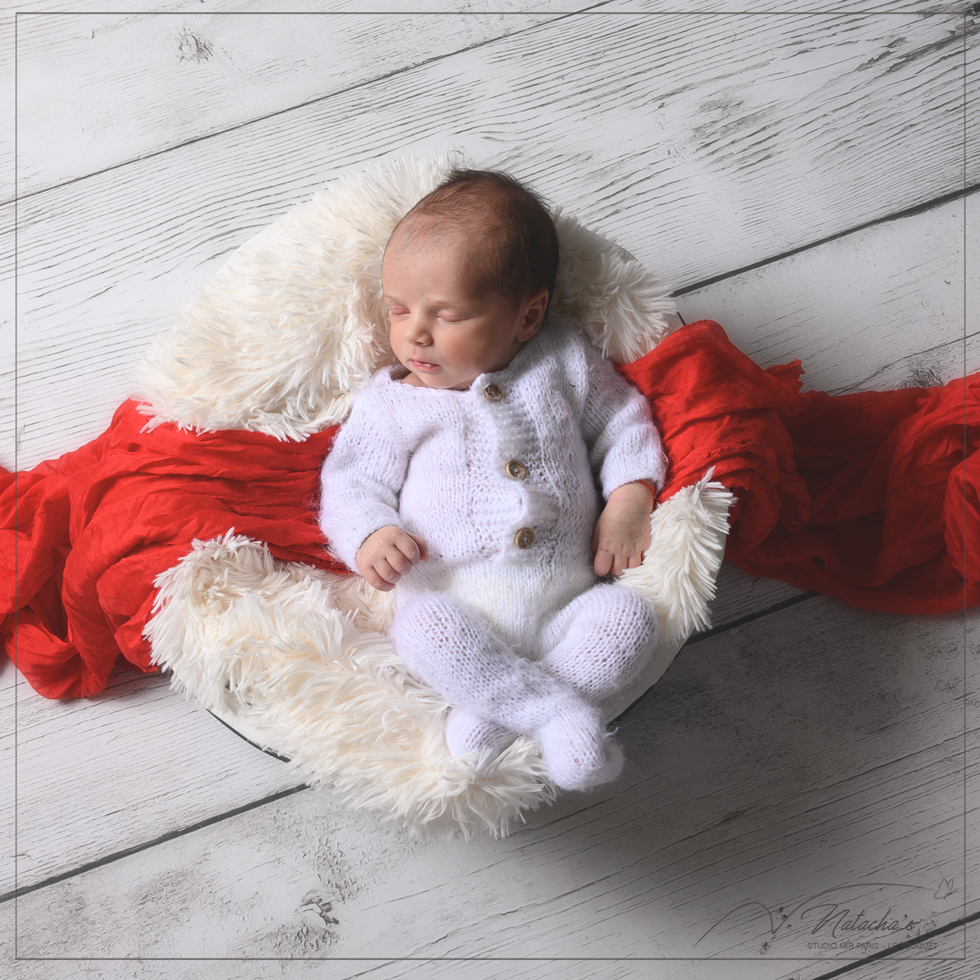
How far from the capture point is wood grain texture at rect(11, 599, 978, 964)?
1117 millimetres

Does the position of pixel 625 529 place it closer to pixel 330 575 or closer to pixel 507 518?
pixel 507 518

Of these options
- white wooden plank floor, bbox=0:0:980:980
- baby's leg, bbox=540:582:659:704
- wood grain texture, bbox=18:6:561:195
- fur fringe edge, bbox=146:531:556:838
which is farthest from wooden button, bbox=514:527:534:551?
wood grain texture, bbox=18:6:561:195

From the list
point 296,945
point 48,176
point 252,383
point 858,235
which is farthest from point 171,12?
point 296,945

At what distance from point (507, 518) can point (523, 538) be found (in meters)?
0.04

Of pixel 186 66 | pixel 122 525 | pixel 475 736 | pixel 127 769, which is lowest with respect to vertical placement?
pixel 127 769

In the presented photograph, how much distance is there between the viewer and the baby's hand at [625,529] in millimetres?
995

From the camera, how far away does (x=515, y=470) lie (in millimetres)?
978

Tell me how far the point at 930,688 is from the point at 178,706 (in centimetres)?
105

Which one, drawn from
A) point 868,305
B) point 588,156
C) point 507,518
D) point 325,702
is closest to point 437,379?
point 507,518

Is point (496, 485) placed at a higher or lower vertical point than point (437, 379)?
lower

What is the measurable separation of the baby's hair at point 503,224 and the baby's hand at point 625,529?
263 millimetres
